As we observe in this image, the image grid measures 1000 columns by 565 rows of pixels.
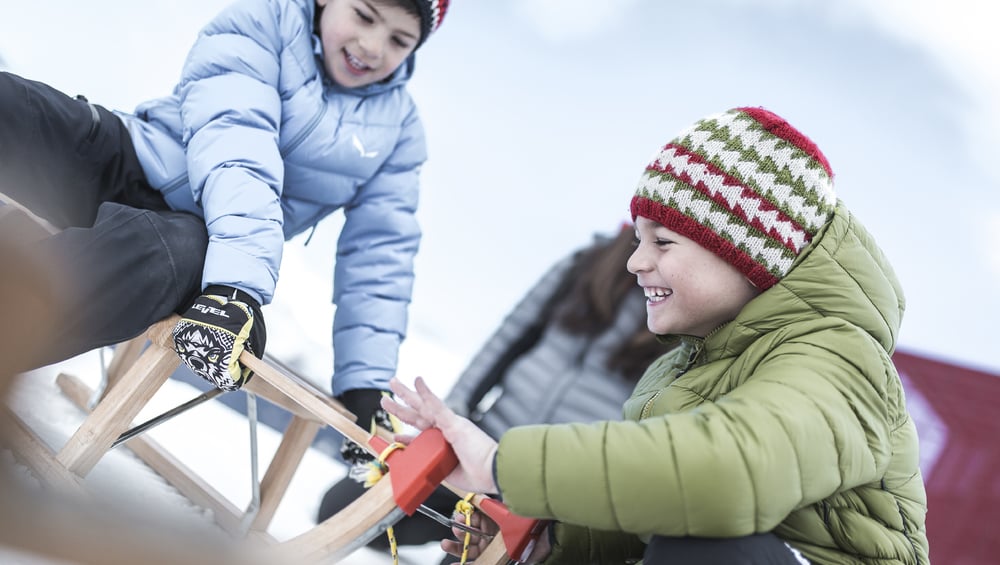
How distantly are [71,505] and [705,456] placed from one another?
0.41 meters

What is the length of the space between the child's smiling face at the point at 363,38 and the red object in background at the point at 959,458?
149 cm

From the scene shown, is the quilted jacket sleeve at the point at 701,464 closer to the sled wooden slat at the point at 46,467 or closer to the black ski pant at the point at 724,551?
the black ski pant at the point at 724,551

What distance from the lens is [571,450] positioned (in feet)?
1.91

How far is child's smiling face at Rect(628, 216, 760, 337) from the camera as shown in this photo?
0.77 meters

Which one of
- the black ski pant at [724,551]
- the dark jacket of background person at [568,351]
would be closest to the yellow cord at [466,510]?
the black ski pant at [724,551]

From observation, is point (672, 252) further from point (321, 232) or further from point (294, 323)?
point (294, 323)

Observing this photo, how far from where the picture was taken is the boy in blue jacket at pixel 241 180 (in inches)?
32.5

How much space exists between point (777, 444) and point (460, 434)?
24 cm

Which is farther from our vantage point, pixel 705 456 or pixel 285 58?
pixel 285 58

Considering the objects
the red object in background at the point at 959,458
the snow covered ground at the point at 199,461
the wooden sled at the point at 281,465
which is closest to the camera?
the wooden sled at the point at 281,465

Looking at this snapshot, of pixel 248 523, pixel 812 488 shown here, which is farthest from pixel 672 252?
pixel 248 523

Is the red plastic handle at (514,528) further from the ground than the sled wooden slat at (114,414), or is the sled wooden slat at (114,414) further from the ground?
the red plastic handle at (514,528)

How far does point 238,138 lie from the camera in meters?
0.95

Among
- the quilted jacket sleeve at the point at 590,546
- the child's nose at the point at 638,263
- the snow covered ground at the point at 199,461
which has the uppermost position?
the child's nose at the point at 638,263
